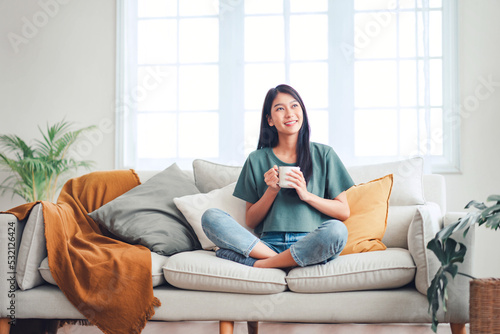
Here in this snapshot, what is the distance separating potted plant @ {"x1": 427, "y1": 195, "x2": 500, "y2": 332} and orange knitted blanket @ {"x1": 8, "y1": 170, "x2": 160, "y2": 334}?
95cm

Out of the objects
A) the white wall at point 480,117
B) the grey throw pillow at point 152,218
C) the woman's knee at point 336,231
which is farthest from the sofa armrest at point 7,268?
the white wall at point 480,117

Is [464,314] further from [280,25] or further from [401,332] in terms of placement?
[280,25]

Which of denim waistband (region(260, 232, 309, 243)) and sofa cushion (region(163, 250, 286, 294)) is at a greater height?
denim waistband (region(260, 232, 309, 243))

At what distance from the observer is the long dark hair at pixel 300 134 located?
7.30ft

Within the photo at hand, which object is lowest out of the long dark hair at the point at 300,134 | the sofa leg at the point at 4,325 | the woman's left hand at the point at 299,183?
the sofa leg at the point at 4,325

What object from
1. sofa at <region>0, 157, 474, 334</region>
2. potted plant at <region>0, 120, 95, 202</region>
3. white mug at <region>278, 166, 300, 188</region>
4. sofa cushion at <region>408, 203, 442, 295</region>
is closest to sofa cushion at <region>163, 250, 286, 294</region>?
sofa at <region>0, 157, 474, 334</region>

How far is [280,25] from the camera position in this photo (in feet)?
11.6

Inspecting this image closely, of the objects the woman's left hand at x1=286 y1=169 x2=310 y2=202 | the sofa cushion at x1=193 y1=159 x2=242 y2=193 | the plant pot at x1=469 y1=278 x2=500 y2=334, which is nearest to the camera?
the plant pot at x1=469 y1=278 x2=500 y2=334

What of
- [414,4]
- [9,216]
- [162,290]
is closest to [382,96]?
[414,4]

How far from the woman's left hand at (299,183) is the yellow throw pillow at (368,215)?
24 cm

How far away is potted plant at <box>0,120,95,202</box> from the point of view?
10.8 ft

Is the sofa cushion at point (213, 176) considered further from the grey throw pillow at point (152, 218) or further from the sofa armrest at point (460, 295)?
the sofa armrest at point (460, 295)

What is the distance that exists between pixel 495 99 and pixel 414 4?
806mm

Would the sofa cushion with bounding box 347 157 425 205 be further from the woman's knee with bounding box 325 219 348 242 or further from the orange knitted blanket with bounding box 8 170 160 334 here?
the orange knitted blanket with bounding box 8 170 160 334
